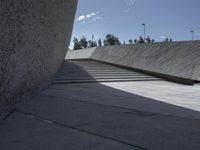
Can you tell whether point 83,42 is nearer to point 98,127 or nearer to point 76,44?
point 76,44

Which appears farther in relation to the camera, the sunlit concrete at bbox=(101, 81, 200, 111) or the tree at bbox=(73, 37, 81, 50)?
the tree at bbox=(73, 37, 81, 50)

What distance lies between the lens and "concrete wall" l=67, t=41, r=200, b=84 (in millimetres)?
12922

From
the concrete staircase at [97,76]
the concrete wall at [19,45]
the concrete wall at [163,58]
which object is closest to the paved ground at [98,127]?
the concrete wall at [19,45]

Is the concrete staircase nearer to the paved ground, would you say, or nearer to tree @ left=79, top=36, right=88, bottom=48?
the paved ground

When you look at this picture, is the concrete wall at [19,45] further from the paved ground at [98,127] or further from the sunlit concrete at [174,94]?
the sunlit concrete at [174,94]

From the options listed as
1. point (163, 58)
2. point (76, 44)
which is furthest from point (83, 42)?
point (163, 58)

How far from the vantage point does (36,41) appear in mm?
5930

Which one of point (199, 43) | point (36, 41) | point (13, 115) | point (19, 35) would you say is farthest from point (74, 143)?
point (199, 43)

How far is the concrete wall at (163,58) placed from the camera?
12.9m

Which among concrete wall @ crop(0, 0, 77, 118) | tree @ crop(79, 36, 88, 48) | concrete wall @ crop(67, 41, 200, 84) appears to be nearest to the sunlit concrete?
concrete wall @ crop(67, 41, 200, 84)

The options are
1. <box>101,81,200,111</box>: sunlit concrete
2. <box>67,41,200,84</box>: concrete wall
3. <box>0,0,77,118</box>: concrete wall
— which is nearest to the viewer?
<box>0,0,77,118</box>: concrete wall

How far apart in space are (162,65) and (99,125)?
1098 cm

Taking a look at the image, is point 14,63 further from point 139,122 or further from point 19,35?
point 139,122

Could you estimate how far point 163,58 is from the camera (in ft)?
48.3
